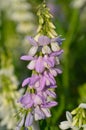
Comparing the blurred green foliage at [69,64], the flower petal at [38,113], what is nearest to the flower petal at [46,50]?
the flower petal at [38,113]

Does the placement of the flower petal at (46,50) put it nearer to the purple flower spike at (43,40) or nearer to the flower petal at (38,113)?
the purple flower spike at (43,40)

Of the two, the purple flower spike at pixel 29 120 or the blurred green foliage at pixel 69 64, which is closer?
the purple flower spike at pixel 29 120

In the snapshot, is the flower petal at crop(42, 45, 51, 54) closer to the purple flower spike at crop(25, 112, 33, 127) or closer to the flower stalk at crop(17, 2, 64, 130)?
the flower stalk at crop(17, 2, 64, 130)

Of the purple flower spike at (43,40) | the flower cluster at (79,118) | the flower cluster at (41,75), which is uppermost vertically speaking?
the purple flower spike at (43,40)

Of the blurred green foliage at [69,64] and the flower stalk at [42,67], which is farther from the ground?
the blurred green foliage at [69,64]

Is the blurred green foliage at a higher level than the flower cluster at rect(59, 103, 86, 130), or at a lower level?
higher

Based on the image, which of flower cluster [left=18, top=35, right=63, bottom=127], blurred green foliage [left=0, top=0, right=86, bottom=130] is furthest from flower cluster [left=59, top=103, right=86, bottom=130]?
blurred green foliage [left=0, top=0, right=86, bottom=130]

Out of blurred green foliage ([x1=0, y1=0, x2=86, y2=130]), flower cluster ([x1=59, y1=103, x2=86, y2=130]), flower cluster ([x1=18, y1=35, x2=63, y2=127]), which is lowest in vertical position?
flower cluster ([x1=59, y1=103, x2=86, y2=130])

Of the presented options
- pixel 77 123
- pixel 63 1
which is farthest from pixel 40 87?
pixel 63 1
